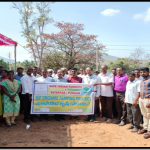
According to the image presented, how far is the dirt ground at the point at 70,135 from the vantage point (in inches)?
133

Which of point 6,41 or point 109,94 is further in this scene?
point 6,41

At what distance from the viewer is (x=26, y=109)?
4.77 meters

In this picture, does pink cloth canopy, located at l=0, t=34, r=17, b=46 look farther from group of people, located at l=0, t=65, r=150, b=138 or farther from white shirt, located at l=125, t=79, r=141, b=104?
white shirt, located at l=125, t=79, r=141, b=104

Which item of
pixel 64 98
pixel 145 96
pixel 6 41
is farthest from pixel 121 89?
pixel 6 41

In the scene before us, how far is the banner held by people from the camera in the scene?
16.0 ft

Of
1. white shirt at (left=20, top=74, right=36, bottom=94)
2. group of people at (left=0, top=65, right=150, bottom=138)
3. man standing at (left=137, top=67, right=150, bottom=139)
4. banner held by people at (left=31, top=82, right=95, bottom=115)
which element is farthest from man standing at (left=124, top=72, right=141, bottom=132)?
white shirt at (left=20, top=74, right=36, bottom=94)

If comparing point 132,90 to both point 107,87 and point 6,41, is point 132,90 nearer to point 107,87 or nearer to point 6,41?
point 107,87

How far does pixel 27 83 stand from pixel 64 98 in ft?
4.38

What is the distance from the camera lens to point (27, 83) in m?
4.75

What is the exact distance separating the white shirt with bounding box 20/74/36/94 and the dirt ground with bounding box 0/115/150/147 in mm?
1098

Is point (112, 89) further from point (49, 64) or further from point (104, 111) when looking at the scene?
point (49, 64)

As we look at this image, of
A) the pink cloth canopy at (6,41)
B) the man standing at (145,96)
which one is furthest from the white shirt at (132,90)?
the pink cloth canopy at (6,41)

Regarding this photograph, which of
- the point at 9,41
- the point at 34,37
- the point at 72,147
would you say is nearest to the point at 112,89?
the point at 72,147

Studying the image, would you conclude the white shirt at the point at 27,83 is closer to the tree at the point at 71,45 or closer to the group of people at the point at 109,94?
the group of people at the point at 109,94
